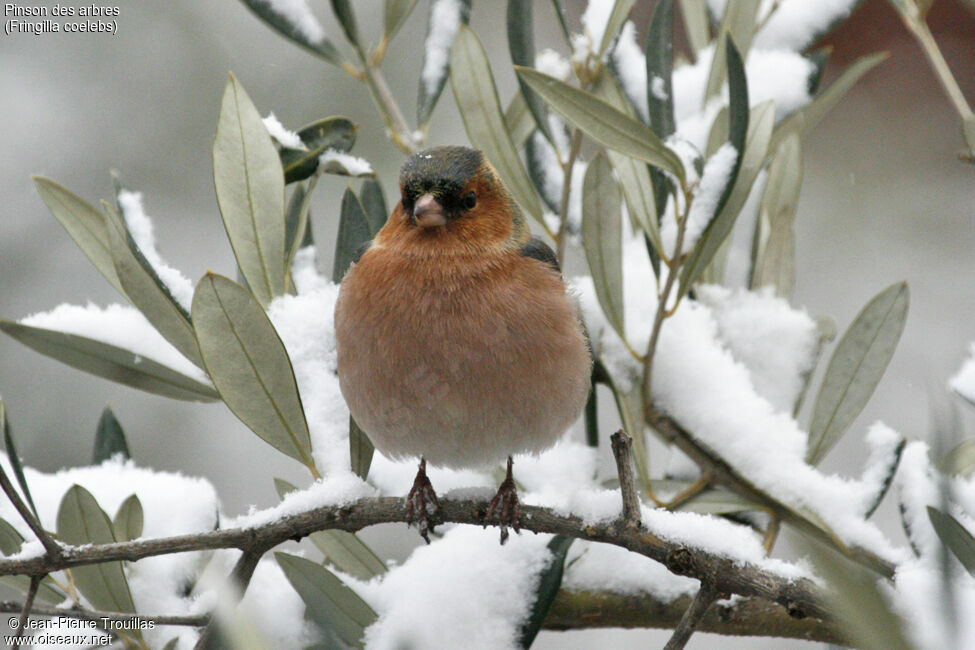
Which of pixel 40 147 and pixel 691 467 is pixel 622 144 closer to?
pixel 691 467

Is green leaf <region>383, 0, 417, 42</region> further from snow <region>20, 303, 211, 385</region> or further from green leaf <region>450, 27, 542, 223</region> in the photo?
snow <region>20, 303, 211, 385</region>

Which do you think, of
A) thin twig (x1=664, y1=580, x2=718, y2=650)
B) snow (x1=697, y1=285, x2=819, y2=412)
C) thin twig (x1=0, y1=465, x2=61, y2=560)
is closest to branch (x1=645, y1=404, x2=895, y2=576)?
snow (x1=697, y1=285, x2=819, y2=412)

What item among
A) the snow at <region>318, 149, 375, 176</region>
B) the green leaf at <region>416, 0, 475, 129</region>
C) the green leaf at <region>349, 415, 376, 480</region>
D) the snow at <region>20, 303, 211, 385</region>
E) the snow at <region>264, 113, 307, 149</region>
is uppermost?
the green leaf at <region>416, 0, 475, 129</region>

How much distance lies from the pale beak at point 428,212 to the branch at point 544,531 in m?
0.80

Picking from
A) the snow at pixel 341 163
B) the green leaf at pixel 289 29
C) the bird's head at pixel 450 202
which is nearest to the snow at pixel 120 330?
the snow at pixel 341 163

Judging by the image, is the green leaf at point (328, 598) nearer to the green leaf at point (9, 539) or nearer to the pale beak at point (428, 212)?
the green leaf at point (9, 539)

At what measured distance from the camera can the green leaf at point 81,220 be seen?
2.09 m

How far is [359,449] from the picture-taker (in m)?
2.12

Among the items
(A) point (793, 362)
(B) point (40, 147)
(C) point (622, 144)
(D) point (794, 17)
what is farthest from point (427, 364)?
(B) point (40, 147)

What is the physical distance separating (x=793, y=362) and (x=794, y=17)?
98 cm

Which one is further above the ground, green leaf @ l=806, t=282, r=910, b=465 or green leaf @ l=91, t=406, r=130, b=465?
green leaf @ l=806, t=282, r=910, b=465

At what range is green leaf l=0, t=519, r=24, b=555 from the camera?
5.94ft

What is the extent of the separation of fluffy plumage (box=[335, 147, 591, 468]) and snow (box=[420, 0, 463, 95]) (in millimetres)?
209

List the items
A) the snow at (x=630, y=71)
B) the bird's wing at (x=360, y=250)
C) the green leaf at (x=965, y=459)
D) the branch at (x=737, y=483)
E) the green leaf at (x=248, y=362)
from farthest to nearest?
1. the snow at (x=630, y=71)
2. the bird's wing at (x=360, y=250)
3. the green leaf at (x=965, y=459)
4. the branch at (x=737, y=483)
5. the green leaf at (x=248, y=362)
